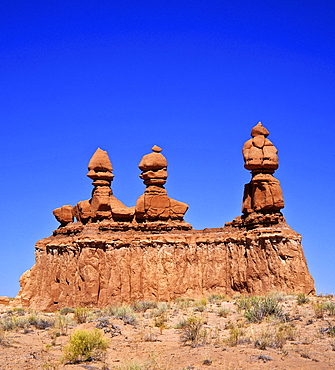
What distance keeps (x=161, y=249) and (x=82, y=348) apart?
2640 centimetres

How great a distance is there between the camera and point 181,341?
23.6 meters

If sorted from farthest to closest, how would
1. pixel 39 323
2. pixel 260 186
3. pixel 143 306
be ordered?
pixel 260 186 → pixel 143 306 → pixel 39 323

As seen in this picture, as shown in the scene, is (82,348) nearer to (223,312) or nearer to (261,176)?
(223,312)

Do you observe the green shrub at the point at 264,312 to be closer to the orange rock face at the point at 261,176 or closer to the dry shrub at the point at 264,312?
the dry shrub at the point at 264,312

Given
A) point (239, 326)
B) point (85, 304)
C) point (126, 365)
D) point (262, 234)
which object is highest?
point (262, 234)

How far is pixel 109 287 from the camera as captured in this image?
4641 cm

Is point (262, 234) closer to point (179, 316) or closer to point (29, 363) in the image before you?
point (179, 316)

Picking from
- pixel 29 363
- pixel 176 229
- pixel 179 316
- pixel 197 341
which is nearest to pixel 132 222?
→ pixel 176 229

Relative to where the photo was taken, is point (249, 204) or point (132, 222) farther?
point (132, 222)

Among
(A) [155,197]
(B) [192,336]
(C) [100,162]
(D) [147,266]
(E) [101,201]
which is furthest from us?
(C) [100,162]

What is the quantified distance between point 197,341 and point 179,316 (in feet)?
26.8

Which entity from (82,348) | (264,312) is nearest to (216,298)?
(264,312)

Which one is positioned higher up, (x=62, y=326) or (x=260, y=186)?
(x=260, y=186)

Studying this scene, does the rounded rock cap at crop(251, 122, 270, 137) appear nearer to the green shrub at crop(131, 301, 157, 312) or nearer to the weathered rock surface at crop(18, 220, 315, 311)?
the weathered rock surface at crop(18, 220, 315, 311)
